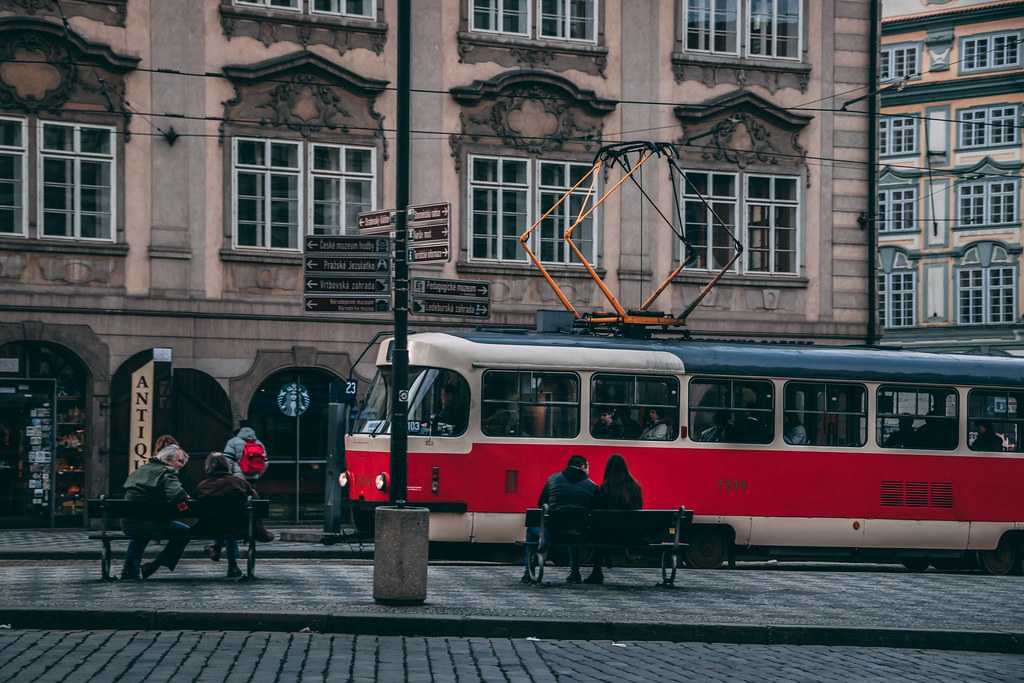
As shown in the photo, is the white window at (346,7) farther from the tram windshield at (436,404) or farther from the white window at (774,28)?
the tram windshield at (436,404)

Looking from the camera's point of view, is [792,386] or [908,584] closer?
[908,584]

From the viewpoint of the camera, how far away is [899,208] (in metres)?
66.4

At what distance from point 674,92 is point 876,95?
13.8ft

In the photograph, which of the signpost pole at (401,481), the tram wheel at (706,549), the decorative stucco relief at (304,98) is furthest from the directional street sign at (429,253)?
the decorative stucco relief at (304,98)

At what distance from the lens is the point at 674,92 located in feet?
101

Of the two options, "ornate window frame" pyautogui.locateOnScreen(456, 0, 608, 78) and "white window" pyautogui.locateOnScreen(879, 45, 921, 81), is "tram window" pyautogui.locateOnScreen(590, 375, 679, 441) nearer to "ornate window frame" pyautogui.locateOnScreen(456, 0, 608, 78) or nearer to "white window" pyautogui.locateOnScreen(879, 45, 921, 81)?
→ "ornate window frame" pyautogui.locateOnScreen(456, 0, 608, 78)

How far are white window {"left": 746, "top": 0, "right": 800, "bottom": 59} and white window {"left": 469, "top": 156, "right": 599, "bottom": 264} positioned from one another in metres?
4.32

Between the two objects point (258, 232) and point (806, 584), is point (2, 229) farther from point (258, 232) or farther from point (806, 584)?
point (806, 584)

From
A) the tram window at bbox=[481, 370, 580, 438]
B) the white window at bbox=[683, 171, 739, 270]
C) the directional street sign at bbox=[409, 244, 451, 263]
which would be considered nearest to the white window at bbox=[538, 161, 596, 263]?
the white window at bbox=[683, 171, 739, 270]

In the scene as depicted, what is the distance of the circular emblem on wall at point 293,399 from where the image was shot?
27859 millimetres

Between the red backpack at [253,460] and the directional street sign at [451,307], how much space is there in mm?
11286

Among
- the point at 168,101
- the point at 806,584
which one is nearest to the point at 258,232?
the point at 168,101

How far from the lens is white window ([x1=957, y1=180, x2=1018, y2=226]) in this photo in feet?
205

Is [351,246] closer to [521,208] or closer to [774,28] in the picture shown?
Result: [521,208]
